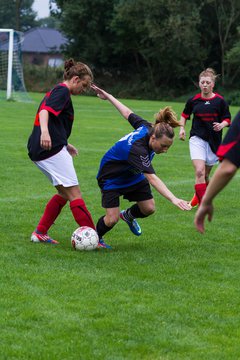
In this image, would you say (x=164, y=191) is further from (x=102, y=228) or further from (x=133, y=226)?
(x=133, y=226)

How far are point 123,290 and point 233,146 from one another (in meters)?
2.53

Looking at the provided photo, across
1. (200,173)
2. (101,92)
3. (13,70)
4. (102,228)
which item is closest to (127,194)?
(102,228)

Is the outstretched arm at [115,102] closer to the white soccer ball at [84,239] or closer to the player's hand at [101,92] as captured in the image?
the player's hand at [101,92]

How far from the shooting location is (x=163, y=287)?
5945 mm

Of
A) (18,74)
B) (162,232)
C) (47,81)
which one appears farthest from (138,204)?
(47,81)

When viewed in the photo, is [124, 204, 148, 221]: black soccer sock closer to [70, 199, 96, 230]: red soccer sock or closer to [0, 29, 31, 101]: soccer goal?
[70, 199, 96, 230]: red soccer sock

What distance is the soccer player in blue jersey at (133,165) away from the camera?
6.82 metres

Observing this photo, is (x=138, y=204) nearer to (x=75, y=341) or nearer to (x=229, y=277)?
(x=229, y=277)

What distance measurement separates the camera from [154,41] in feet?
179

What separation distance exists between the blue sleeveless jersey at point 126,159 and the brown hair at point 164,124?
17 centimetres

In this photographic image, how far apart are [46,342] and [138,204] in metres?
3.24

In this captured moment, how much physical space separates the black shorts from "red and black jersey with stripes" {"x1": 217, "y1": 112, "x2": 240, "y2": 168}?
385cm

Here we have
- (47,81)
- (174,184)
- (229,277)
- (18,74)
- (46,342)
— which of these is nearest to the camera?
(46,342)

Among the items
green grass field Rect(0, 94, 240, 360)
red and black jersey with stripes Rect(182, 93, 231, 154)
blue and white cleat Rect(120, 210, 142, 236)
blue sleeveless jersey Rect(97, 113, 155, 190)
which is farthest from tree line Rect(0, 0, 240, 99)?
blue sleeveless jersey Rect(97, 113, 155, 190)
